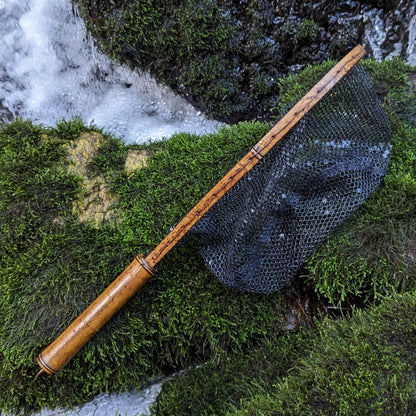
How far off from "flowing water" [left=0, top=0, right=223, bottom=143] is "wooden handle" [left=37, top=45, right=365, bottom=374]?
5.38ft

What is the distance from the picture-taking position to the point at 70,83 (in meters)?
3.68

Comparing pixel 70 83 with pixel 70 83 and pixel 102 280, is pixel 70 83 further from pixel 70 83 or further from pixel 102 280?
pixel 102 280

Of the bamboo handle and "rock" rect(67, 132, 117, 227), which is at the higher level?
"rock" rect(67, 132, 117, 227)

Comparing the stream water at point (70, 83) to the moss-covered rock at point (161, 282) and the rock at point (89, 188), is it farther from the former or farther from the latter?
the moss-covered rock at point (161, 282)

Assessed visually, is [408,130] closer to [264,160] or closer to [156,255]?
[264,160]

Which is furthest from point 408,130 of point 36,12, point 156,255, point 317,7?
point 36,12

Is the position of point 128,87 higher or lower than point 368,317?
higher

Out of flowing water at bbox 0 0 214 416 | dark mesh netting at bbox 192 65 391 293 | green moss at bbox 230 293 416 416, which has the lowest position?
green moss at bbox 230 293 416 416

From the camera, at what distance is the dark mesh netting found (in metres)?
2.07

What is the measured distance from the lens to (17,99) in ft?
11.9

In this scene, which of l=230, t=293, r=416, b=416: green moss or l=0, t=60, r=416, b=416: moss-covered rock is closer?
l=230, t=293, r=416, b=416: green moss

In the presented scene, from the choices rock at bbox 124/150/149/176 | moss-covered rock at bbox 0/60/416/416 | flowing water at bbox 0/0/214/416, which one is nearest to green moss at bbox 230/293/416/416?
moss-covered rock at bbox 0/60/416/416

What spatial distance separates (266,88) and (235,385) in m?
2.67

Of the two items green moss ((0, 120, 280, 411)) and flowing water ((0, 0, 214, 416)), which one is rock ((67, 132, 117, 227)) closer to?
green moss ((0, 120, 280, 411))
